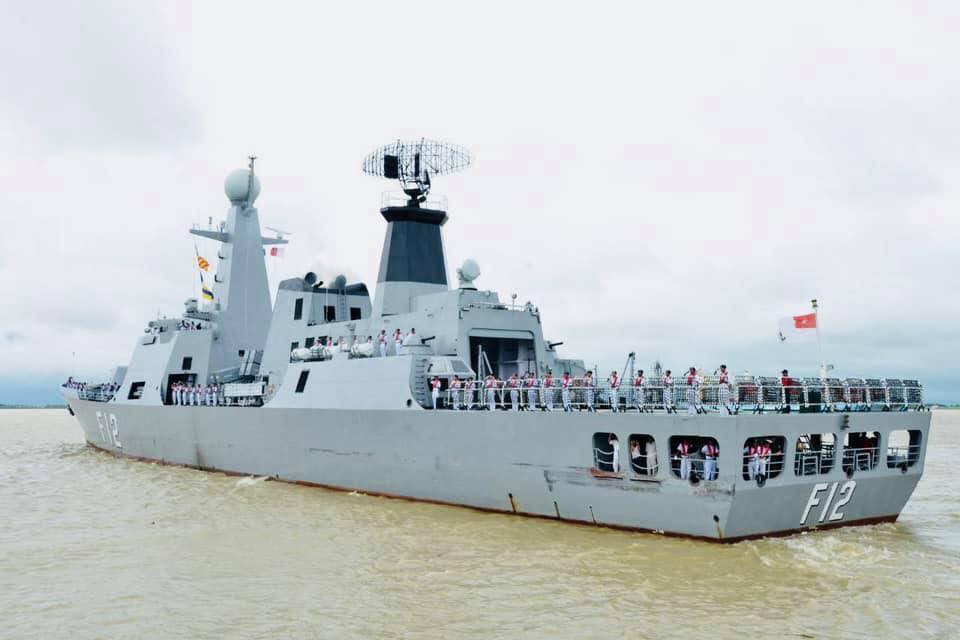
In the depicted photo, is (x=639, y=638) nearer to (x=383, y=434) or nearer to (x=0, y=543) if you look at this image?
(x=383, y=434)

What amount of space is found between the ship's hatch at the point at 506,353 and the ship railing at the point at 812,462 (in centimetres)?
724

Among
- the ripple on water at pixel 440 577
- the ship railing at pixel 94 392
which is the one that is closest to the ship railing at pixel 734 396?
the ripple on water at pixel 440 577

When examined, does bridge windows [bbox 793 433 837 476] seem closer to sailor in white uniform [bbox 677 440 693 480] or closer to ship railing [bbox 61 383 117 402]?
sailor in white uniform [bbox 677 440 693 480]

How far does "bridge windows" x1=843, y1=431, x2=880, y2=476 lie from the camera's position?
A: 14.0m

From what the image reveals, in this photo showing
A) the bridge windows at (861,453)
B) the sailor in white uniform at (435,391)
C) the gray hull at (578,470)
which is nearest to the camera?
the gray hull at (578,470)

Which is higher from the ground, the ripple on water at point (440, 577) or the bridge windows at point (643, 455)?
the bridge windows at point (643, 455)

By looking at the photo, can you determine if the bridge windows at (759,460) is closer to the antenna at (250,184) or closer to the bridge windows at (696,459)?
the bridge windows at (696,459)

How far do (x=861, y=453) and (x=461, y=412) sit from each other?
7777mm

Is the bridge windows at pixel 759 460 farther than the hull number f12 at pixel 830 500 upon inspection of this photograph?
No

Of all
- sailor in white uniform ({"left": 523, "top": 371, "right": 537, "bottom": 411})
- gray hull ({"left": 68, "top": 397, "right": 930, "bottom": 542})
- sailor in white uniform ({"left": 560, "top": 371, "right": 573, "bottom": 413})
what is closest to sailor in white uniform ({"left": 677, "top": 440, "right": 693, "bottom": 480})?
gray hull ({"left": 68, "top": 397, "right": 930, "bottom": 542})

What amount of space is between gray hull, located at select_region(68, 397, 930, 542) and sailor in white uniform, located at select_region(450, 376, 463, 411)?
1.06 ft

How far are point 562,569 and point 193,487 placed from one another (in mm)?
13040

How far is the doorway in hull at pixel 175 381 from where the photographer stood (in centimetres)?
2664

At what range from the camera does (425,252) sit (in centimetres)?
2242
